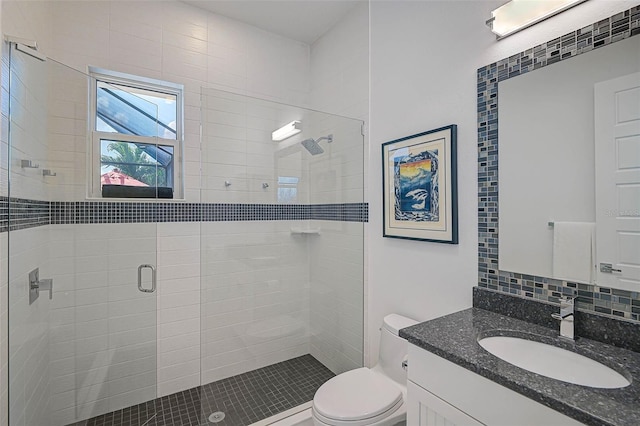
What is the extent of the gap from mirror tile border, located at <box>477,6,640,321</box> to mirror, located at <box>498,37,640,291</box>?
3 cm

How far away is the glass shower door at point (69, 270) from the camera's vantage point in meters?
1.38

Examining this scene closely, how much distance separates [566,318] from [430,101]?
125 centimetres

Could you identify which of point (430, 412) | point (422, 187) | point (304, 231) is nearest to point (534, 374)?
point (430, 412)

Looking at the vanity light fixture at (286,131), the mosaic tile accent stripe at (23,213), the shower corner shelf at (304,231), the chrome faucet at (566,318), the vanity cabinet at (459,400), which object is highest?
the vanity light fixture at (286,131)

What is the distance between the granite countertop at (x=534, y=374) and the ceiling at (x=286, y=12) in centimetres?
233

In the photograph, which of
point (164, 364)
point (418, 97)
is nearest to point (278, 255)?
point (164, 364)

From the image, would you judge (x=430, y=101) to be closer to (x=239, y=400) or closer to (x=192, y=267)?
(x=192, y=267)

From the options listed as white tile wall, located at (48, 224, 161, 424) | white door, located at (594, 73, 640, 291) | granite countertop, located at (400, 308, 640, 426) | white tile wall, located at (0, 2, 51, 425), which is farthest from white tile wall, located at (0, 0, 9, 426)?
white door, located at (594, 73, 640, 291)

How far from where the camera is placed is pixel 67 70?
171cm

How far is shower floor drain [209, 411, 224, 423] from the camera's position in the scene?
1.86 meters

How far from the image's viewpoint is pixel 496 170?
145cm

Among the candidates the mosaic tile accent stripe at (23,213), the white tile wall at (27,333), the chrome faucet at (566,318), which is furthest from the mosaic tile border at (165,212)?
the chrome faucet at (566,318)

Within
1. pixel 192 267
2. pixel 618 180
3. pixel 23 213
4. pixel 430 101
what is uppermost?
pixel 430 101

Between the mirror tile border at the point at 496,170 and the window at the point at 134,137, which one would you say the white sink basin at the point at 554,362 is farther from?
the window at the point at 134,137
